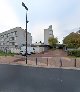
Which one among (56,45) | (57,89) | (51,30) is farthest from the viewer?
(51,30)

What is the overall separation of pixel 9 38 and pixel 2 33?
7123 millimetres

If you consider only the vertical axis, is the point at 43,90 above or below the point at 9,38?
below

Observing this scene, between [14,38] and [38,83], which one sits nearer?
[38,83]

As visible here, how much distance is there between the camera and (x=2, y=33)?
9338 cm

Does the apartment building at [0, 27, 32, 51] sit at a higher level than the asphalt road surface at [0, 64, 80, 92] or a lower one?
higher

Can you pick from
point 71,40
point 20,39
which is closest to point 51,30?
point 20,39

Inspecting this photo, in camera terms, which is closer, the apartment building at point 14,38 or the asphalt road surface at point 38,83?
the asphalt road surface at point 38,83

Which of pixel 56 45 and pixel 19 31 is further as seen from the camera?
pixel 56 45

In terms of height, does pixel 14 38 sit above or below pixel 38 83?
above

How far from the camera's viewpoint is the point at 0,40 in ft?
313

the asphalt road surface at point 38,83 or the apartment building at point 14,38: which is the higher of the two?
the apartment building at point 14,38

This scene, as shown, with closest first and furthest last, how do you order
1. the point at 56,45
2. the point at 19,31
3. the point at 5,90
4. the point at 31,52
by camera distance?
the point at 5,90, the point at 31,52, the point at 19,31, the point at 56,45

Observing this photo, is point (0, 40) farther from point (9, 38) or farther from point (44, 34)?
point (44, 34)

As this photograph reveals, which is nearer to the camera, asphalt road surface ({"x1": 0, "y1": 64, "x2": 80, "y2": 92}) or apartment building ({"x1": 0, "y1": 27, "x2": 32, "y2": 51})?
asphalt road surface ({"x1": 0, "y1": 64, "x2": 80, "y2": 92})
